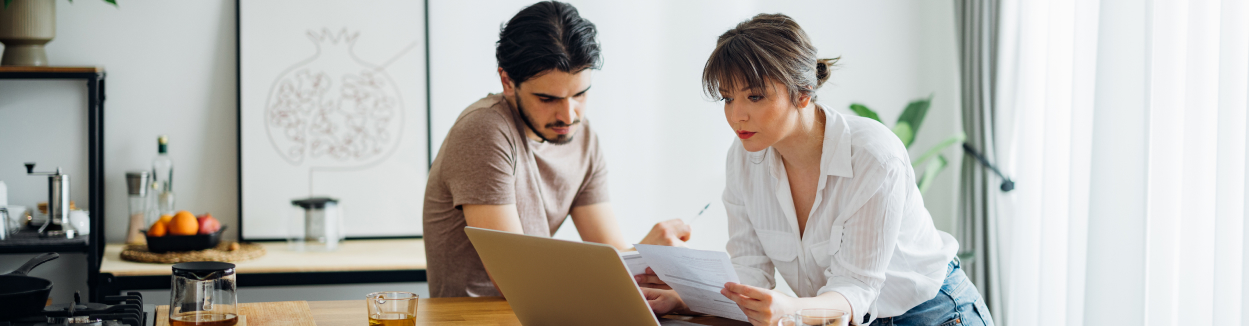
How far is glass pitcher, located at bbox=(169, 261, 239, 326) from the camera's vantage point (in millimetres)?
1124

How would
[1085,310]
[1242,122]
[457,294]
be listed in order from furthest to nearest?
[1085,310] → [1242,122] → [457,294]

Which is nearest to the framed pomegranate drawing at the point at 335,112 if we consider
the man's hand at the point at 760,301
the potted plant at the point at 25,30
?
the potted plant at the point at 25,30

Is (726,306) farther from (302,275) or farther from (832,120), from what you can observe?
(302,275)

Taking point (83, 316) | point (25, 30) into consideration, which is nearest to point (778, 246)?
point (83, 316)

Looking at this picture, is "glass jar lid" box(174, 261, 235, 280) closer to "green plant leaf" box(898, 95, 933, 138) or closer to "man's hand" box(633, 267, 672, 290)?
→ "man's hand" box(633, 267, 672, 290)

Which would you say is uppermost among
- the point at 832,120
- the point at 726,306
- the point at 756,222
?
the point at 832,120

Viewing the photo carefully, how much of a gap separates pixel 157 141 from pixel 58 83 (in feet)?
1.14

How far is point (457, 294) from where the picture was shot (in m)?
1.71

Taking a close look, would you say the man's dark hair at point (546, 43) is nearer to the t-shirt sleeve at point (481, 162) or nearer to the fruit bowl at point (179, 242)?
the t-shirt sleeve at point (481, 162)

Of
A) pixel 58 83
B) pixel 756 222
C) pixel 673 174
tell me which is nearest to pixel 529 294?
pixel 756 222

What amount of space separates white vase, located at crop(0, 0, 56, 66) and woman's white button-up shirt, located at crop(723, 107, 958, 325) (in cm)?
219

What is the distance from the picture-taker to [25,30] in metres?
2.48

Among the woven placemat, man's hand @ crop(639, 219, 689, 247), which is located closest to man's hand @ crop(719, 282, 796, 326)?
man's hand @ crop(639, 219, 689, 247)

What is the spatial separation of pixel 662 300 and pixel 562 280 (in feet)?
0.97
